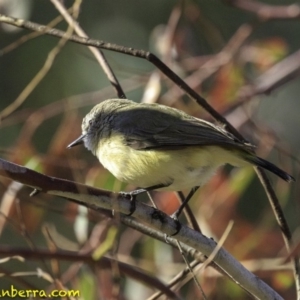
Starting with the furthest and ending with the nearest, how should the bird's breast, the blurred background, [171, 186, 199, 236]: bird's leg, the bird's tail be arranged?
the blurred background < the bird's breast < the bird's tail < [171, 186, 199, 236]: bird's leg

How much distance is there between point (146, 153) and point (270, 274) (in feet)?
3.45

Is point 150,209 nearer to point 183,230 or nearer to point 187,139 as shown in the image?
point 183,230

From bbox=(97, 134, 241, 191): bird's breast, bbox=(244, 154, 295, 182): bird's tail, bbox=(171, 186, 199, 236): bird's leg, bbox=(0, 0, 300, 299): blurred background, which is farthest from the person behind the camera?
bbox=(0, 0, 300, 299): blurred background

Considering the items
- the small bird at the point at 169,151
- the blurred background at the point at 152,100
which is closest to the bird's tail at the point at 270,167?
the small bird at the point at 169,151

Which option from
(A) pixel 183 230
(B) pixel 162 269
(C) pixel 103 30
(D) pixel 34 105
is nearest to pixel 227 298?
(B) pixel 162 269

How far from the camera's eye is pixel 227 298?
137 inches

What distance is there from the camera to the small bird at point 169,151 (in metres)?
2.62

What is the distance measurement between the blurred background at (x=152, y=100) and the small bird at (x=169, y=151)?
17 centimetres

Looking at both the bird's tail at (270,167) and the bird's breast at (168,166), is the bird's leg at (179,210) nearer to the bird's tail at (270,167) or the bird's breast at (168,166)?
the bird's breast at (168,166)

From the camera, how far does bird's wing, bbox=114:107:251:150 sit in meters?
2.68

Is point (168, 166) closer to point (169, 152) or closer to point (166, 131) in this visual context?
point (169, 152)

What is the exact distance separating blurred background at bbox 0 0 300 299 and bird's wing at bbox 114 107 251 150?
23cm

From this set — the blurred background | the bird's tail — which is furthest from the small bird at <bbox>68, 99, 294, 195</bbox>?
the blurred background

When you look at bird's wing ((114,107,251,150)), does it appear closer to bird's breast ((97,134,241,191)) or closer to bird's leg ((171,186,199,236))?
bird's breast ((97,134,241,191))
